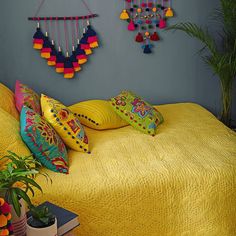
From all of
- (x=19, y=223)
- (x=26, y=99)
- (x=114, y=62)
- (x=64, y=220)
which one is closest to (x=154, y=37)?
(x=114, y=62)

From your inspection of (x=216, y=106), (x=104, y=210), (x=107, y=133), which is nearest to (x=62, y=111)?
(x=107, y=133)

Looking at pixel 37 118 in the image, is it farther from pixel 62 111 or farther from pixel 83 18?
pixel 83 18

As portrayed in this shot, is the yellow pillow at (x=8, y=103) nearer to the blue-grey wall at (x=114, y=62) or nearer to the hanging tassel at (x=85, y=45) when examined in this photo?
the blue-grey wall at (x=114, y=62)

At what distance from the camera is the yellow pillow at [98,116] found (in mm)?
2730

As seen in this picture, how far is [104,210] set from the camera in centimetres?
194

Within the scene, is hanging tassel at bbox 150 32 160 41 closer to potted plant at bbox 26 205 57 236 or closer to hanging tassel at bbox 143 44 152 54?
hanging tassel at bbox 143 44 152 54

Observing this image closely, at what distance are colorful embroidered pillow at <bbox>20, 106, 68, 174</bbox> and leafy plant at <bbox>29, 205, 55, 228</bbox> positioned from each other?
58 cm

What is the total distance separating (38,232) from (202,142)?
1372 millimetres

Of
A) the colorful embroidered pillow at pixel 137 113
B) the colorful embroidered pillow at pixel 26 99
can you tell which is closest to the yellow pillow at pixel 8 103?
the colorful embroidered pillow at pixel 26 99

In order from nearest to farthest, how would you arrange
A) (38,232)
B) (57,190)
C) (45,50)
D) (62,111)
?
(38,232), (57,190), (62,111), (45,50)

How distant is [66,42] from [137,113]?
34.5 inches

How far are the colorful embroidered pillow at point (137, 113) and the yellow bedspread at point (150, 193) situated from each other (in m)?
0.40

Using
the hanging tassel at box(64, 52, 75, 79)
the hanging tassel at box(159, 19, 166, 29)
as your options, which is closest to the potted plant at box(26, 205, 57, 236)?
the hanging tassel at box(64, 52, 75, 79)

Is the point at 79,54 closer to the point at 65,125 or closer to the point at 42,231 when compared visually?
the point at 65,125
